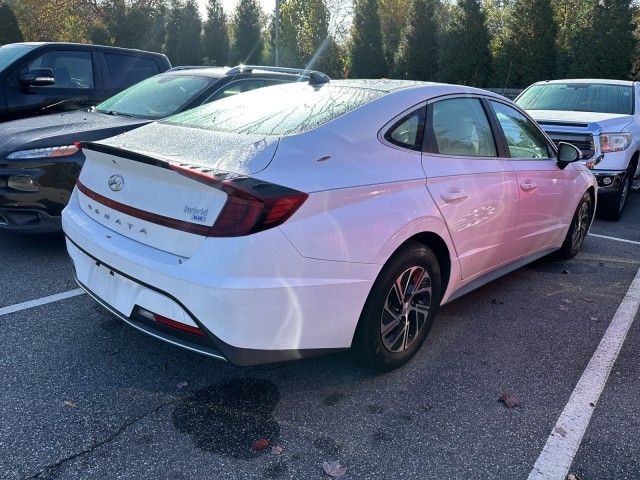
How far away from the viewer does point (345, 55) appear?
1393 inches

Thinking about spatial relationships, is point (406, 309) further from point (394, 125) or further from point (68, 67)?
point (68, 67)

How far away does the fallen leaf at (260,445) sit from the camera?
2.49 meters

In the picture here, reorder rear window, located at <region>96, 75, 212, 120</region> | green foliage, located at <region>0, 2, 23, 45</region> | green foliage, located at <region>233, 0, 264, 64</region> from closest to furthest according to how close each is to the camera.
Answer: rear window, located at <region>96, 75, 212, 120</region> < green foliage, located at <region>0, 2, 23, 45</region> < green foliage, located at <region>233, 0, 264, 64</region>

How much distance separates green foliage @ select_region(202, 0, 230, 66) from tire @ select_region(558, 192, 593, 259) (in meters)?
32.8

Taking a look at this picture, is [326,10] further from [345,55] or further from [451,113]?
[451,113]

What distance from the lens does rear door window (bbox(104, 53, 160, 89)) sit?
272 inches

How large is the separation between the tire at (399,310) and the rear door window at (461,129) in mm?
697

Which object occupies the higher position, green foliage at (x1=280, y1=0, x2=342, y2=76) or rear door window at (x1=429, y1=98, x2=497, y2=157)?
green foliage at (x1=280, y1=0, x2=342, y2=76)

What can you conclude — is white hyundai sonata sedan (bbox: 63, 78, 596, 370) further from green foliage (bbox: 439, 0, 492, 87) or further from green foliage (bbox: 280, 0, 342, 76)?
green foliage (bbox: 280, 0, 342, 76)

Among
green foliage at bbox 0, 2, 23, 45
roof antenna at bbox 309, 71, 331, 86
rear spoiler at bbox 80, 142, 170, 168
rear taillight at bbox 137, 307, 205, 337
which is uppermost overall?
green foliage at bbox 0, 2, 23, 45

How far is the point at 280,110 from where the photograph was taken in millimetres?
3211

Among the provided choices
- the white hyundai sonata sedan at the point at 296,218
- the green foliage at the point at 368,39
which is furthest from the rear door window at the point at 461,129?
the green foliage at the point at 368,39

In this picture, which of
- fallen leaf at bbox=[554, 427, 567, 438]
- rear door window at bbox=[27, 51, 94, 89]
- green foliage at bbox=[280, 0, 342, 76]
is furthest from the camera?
green foliage at bbox=[280, 0, 342, 76]

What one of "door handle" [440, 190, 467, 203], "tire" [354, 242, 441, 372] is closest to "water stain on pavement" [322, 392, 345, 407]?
"tire" [354, 242, 441, 372]
